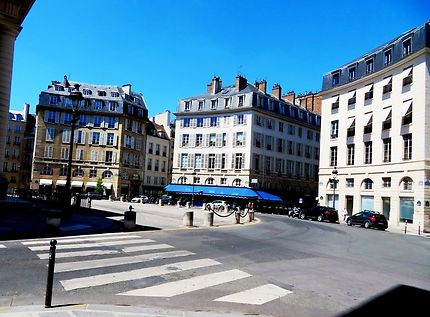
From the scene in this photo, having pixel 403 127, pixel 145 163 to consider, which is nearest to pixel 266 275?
pixel 403 127

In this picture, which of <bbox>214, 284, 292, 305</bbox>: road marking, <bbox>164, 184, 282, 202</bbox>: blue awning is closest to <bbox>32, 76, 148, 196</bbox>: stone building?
<bbox>164, 184, 282, 202</bbox>: blue awning

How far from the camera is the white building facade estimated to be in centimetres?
4956

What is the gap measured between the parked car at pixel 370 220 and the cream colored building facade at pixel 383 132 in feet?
9.65

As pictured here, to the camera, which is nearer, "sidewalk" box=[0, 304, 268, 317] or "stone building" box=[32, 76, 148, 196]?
"sidewalk" box=[0, 304, 268, 317]

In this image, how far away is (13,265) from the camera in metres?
7.64

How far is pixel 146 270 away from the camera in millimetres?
7891

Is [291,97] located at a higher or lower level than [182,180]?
higher

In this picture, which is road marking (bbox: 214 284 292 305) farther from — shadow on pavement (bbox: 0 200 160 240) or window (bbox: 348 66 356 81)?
window (bbox: 348 66 356 81)

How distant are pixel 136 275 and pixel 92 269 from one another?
99 centimetres

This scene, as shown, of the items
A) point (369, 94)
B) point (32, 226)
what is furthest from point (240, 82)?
point (32, 226)

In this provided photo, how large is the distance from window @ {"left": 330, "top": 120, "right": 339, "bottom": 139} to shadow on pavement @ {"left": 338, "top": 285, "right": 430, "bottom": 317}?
35.6 meters

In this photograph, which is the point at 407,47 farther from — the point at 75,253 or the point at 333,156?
the point at 75,253

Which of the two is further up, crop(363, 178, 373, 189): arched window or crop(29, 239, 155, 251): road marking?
crop(363, 178, 373, 189): arched window

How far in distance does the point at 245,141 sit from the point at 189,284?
4286 centimetres
